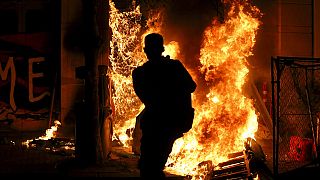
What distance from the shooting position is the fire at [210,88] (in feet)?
28.0

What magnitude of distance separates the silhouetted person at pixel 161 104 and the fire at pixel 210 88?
2753 mm

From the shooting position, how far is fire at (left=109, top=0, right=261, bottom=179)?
8.54 m

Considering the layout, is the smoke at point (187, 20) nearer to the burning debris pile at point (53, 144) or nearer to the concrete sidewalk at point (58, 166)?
the concrete sidewalk at point (58, 166)

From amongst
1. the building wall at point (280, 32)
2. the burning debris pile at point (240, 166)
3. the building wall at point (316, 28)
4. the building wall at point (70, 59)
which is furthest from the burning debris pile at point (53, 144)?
the building wall at point (316, 28)

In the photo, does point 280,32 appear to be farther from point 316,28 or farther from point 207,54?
point 207,54

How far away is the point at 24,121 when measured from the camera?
12.4 metres

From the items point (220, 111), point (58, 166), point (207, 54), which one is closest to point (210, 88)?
point (207, 54)

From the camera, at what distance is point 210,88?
10125 millimetres

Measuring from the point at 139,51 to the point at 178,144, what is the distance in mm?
3994

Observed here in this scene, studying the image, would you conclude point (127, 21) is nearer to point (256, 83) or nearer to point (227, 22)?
point (227, 22)

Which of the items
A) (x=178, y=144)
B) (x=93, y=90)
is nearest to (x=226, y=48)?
(x=178, y=144)

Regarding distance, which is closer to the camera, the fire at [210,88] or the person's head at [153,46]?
the person's head at [153,46]

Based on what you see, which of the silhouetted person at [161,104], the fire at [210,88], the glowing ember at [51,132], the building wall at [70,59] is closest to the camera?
the silhouetted person at [161,104]

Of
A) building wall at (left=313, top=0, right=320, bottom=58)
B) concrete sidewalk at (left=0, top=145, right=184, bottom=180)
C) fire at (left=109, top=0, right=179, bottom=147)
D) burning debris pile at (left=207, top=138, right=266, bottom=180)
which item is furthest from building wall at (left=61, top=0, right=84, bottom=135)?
building wall at (left=313, top=0, right=320, bottom=58)
